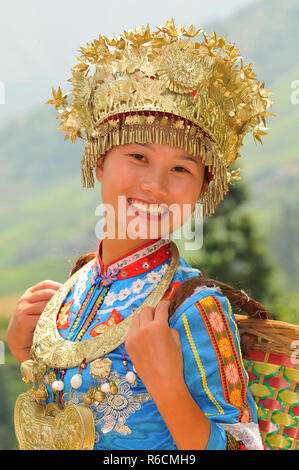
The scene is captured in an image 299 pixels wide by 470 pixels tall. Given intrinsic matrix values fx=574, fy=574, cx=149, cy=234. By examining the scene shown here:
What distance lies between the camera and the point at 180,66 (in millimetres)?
2010

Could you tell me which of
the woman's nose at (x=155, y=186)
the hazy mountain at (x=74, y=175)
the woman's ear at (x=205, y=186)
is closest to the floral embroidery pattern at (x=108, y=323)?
the woman's nose at (x=155, y=186)

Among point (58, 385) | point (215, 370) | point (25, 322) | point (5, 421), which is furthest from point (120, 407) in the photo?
point (5, 421)

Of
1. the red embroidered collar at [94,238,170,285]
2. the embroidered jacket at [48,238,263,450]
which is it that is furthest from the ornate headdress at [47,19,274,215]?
the embroidered jacket at [48,238,263,450]

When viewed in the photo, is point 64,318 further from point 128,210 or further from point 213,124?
point 213,124

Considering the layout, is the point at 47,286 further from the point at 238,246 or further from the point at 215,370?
the point at 238,246

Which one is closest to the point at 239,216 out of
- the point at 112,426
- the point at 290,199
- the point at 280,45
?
the point at 112,426

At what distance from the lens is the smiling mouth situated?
201cm

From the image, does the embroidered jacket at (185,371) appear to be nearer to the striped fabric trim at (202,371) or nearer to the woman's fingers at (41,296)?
the striped fabric trim at (202,371)

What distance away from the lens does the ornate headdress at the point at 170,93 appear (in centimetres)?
201

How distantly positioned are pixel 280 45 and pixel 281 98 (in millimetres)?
9018

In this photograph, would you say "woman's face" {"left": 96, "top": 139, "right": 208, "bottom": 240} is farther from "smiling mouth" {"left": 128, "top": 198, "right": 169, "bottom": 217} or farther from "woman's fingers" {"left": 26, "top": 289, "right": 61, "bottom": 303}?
"woman's fingers" {"left": 26, "top": 289, "right": 61, "bottom": 303}

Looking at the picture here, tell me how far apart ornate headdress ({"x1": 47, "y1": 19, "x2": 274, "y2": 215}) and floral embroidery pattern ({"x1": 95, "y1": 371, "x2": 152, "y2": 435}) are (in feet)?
2.70

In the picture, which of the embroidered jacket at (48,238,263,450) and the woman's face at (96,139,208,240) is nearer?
the embroidered jacket at (48,238,263,450)

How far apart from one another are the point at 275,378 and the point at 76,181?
27577 mm
